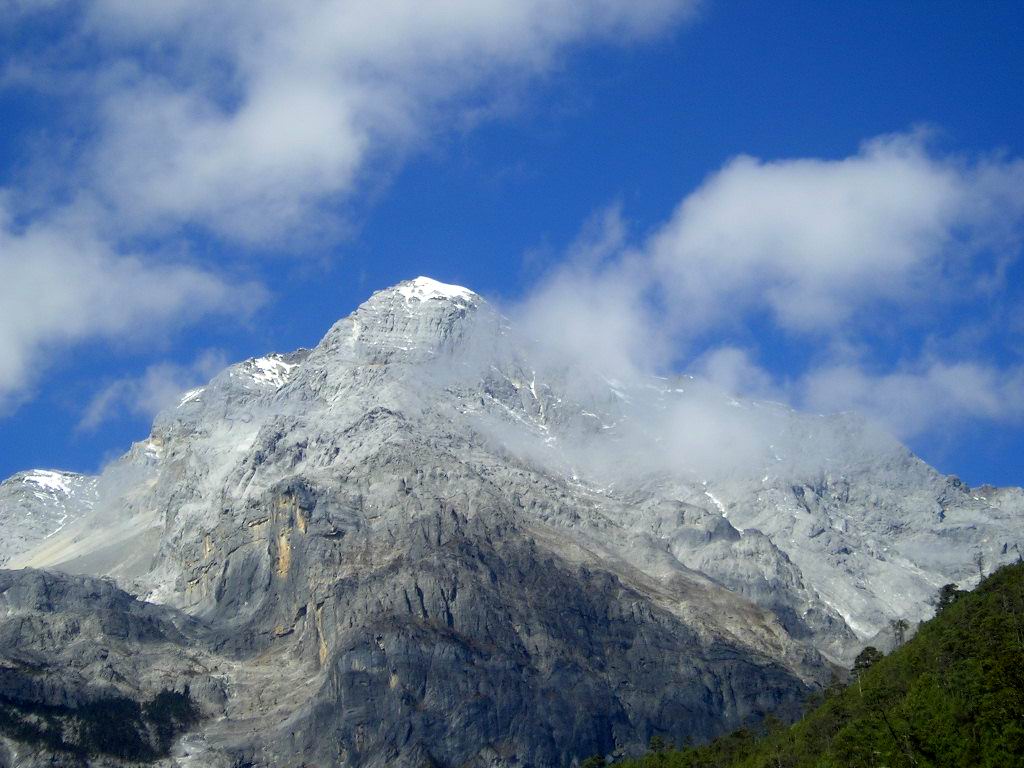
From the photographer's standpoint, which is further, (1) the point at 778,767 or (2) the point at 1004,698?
(1) the point at 778,767

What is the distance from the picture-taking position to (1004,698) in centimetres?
16212

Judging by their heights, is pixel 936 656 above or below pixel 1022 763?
above

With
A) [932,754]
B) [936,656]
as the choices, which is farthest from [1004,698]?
[936,656]

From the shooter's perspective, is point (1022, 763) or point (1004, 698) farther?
point (1004, 698)

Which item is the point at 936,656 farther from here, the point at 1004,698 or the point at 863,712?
the point at 1004,698

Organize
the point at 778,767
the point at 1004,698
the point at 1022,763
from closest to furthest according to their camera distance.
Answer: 1. the point at 1022,763
2. the point at 1004,698
3. the point at 778,767

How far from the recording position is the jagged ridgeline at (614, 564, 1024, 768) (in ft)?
523

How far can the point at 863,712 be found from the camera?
18788cm

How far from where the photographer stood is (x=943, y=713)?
167 m

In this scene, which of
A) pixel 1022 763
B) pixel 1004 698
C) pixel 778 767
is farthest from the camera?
pixel 778 767

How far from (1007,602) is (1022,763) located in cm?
4883

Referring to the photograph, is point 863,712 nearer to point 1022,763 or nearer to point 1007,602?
point 1007,602

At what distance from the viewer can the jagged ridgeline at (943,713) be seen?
159m

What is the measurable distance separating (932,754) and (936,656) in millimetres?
28031
